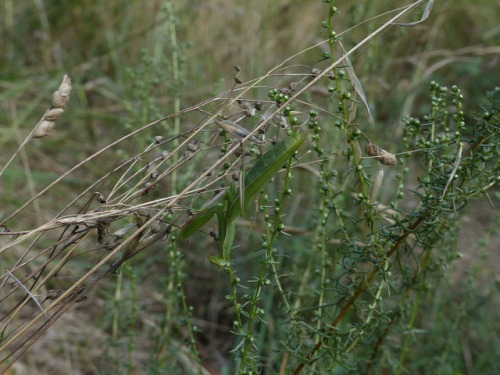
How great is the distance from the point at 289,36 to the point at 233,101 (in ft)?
9.26

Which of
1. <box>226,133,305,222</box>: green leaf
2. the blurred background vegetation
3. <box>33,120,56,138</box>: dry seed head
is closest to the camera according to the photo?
<box>226,133,305,222</box>: green leaf

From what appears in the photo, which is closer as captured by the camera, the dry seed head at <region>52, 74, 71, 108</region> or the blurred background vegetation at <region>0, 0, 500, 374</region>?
the dry seed head at <region>52, 74, 71, 108</region>

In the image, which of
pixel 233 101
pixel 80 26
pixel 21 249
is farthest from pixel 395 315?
pixel 80 26

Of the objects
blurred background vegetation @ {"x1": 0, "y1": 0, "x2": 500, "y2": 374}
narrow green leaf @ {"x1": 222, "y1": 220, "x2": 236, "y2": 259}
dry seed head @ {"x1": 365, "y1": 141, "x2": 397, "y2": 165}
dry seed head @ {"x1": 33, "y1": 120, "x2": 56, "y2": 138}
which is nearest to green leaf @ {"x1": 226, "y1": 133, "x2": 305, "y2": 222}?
narrow green leaf @ {"x1": 222, "y1": 220, "x2": 236, "y2": 259}

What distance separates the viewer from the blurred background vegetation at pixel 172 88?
2.43 meters

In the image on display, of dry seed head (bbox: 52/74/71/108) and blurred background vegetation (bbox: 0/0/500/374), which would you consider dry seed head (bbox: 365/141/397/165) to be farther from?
blurred background vegetation (bbox: 0/0/500/374)

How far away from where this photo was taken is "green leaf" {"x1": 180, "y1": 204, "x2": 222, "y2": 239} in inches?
48.7

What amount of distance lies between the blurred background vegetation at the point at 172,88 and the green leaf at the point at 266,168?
0.89 meters

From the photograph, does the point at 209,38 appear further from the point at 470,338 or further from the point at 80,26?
the point at 470,338

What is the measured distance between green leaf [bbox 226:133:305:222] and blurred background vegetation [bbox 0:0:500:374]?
0.89 meters

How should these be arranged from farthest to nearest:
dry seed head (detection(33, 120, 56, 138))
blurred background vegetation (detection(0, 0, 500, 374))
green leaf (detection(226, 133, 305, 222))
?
blurred background vegetation (detection(0, 0, 500, 374)) → dry seed head (detection(33, 120, 56, 138)) → green leaf (detection(226, 133, 305, 222))

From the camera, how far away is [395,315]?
173 centimetres

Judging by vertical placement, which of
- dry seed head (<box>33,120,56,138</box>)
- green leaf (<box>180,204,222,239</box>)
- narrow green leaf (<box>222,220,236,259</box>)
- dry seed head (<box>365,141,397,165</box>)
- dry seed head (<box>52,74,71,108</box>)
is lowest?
narrow green leaf (<box>222,220,236,259</box>)

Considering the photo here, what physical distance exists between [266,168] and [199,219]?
0.16 metres
